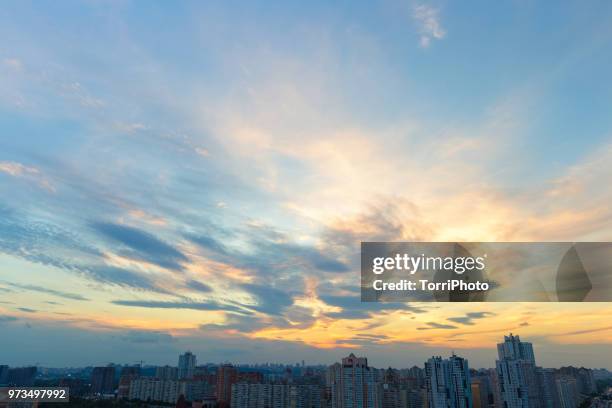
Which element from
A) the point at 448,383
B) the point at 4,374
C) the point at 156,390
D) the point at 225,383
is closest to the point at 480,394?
the point at 448,383

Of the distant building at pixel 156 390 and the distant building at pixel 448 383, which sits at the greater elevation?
the distant building at pixel 448 383

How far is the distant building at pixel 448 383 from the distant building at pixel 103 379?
33.9m

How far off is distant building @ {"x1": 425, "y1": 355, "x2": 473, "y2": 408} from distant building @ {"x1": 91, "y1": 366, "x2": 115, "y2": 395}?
33922mm

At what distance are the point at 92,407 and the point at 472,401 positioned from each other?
31.1 m

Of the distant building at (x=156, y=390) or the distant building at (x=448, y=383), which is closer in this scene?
the distant building at (x=448, y=383)

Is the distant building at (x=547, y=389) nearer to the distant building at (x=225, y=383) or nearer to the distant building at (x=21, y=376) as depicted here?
the distant building at (x=225, y=383)

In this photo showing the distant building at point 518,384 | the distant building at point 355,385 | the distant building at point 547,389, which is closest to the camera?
the distant building at point 355,385

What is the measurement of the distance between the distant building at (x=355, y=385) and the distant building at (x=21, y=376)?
101 feet

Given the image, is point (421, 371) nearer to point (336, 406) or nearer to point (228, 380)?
point (336, 406)

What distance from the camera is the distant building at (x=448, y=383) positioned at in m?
29.8

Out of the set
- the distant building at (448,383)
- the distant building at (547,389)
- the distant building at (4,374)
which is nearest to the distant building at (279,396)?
the distant building at (448,383)

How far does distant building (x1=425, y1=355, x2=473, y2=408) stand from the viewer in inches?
1173

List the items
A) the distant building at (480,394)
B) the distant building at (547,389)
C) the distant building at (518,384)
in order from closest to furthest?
the distant building at (518,384)
the distant building at (547,389)
the distant building at (480,394)

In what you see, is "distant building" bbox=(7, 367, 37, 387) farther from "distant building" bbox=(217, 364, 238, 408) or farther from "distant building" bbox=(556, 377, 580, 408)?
"distant building" bbox=(556, 377, 580, 408)
